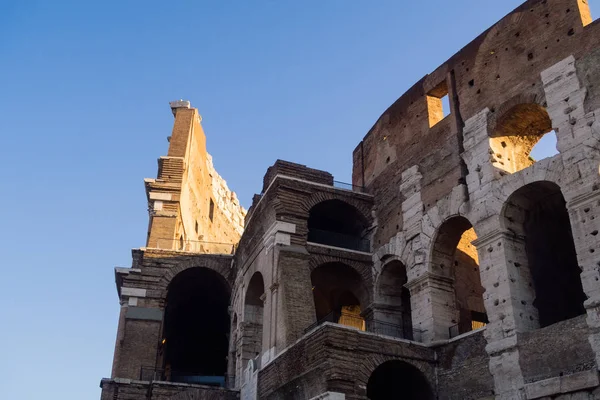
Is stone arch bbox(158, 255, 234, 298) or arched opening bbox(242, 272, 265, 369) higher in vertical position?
stone arch bbox(158, 255, 234, 298)

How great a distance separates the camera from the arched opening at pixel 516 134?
46.6ft

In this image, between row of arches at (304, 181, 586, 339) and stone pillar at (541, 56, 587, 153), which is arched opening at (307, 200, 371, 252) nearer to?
row of arches at (304, 181, 586, 339)

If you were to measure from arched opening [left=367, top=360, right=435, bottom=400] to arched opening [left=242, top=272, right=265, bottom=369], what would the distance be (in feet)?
14.0

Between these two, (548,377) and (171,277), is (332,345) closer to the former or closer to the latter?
(548,377)

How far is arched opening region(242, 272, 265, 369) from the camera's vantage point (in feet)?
60.5

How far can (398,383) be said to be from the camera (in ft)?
48.3

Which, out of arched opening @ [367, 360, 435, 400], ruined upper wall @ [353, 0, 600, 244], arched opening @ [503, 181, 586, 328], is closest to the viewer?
arched opening @ [503, 181, 586, 328]

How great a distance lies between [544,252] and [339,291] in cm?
611

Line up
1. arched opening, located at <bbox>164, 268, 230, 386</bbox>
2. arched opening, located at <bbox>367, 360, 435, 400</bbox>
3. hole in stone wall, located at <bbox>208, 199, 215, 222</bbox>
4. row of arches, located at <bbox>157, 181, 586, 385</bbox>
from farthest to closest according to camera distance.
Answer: hole in stone wall, located at <bbox>208, 199, 215, 222</bbox>
arched opening, located at <bbox>164, 268, 230, 386</bbox>
arched opening, located at <bbox>367, 360, 435, 400</bbox>
row of arches, located at <bbox>157, 181, 586, 385</bbox>

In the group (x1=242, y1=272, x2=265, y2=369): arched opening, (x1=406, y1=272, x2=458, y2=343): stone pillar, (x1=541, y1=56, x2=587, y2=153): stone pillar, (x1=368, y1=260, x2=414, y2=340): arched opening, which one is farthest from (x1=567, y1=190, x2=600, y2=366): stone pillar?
(x1=242, y1=272, x2=265, y2=369): arched opening

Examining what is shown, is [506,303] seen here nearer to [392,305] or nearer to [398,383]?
[398,383]

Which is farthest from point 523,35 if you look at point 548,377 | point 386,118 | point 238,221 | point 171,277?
point 238,221

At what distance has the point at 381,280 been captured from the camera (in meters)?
16.7

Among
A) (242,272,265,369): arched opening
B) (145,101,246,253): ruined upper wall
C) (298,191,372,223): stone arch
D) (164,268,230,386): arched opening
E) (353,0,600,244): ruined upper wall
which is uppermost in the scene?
(145,101,246,253): ruined upper wall
